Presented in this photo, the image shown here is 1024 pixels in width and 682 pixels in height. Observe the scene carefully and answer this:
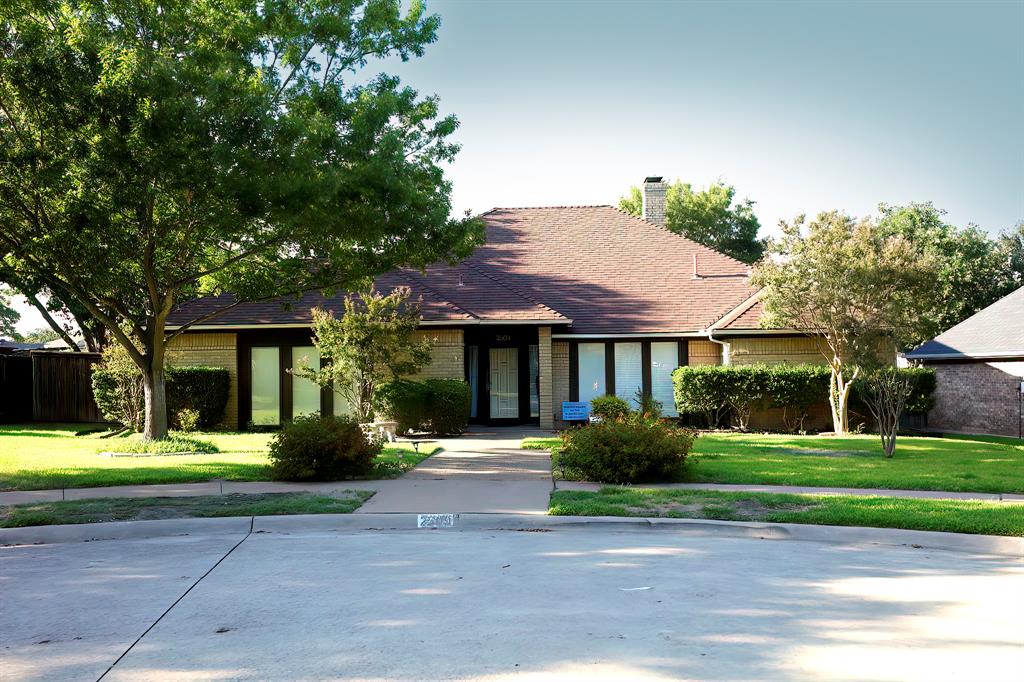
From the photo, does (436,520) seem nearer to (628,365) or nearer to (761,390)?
(761,390)

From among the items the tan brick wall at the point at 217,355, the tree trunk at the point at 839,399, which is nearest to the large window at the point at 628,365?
the tree trunk at the point at 839,399

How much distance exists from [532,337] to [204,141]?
1313 cm

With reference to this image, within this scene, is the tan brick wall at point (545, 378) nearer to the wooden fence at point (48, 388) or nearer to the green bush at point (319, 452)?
the green bush at point (319, 452)

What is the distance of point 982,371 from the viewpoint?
24.9m

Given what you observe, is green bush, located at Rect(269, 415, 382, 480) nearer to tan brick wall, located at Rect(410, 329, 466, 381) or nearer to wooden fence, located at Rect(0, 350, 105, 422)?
tan brick wall, located at Rect(410, 329, 466, 381)

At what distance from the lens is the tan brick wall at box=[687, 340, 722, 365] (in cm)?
2478

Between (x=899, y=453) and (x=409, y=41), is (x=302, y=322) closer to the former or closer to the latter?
(x=409, y=41)

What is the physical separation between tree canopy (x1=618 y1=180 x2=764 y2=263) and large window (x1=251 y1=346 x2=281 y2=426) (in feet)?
95.5

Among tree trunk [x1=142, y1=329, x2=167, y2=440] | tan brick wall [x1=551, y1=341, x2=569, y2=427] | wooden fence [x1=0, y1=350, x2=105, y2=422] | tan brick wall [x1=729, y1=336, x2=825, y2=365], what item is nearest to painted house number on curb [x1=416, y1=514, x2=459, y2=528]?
tree trunk [x1=142, y1=329, x2=167, y2=440]

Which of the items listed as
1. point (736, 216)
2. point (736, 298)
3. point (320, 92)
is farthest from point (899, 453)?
point (736, 216)

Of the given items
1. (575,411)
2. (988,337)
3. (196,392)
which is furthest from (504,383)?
(988,337)

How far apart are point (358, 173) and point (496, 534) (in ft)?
23.4

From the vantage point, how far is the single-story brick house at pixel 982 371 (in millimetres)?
23844

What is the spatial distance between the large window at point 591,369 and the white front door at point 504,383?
191cm
